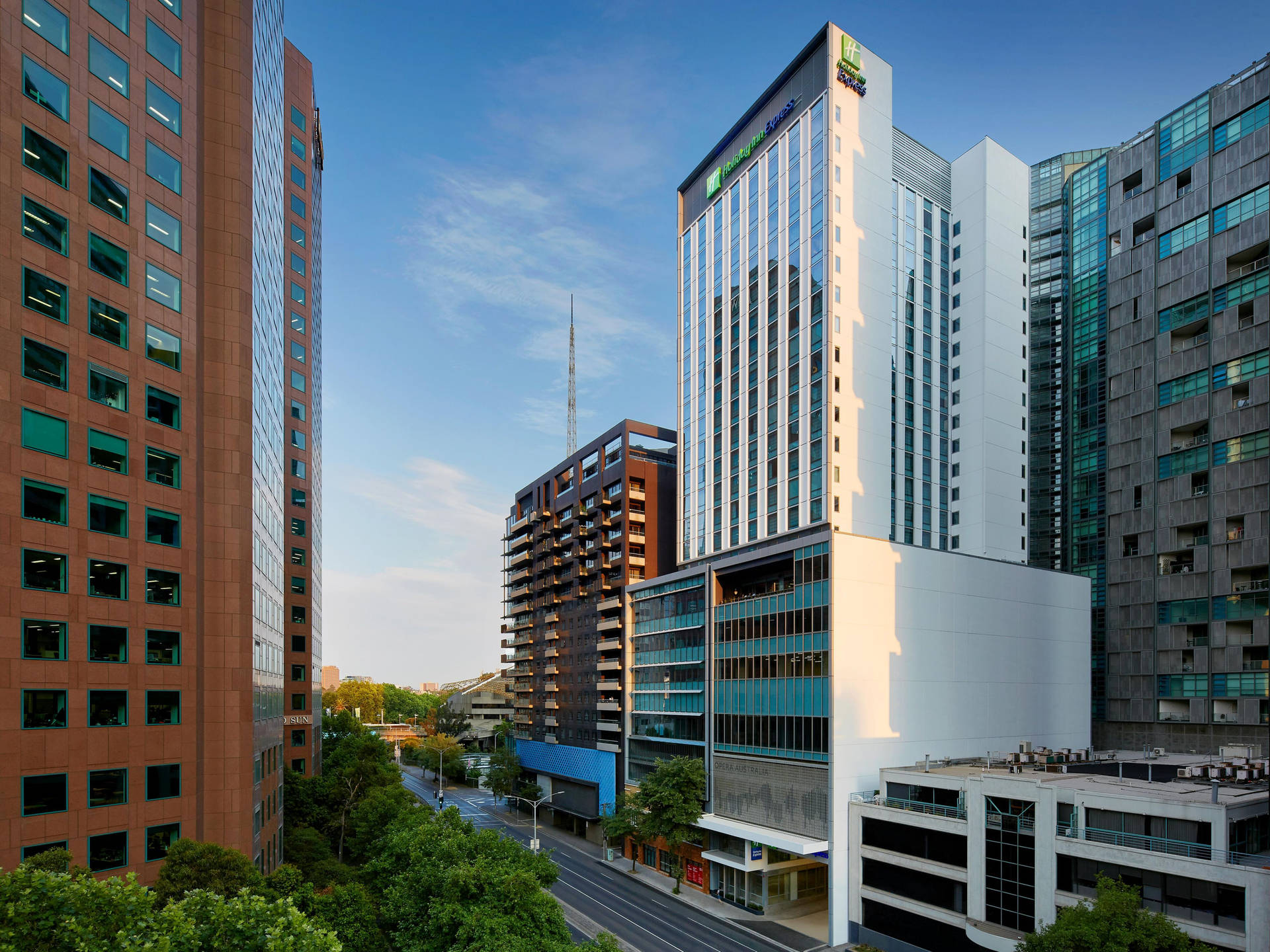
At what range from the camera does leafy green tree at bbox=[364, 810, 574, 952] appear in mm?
36281

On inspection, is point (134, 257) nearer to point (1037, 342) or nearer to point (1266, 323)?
point (1266, 323)

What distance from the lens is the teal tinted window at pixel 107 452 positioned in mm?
36250

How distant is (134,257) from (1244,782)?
68284mm

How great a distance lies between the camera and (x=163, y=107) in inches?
1633

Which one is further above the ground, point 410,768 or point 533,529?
point 533,529

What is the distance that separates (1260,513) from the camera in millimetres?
70625

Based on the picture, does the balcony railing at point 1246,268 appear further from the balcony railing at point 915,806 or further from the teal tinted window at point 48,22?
the teal tinted window at point 48,22

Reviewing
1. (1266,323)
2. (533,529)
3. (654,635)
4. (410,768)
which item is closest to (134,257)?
(654,635)

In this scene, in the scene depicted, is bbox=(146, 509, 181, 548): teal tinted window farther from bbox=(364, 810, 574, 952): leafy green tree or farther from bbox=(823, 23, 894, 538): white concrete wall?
bbox=(823, 23, 894, 538): white concrete wall

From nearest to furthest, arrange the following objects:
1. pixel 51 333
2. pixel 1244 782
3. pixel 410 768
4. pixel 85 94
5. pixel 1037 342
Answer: pixel 51 333
pixel 85 94
pixel 1244 782
pixel 1037 342
pixel 410 768

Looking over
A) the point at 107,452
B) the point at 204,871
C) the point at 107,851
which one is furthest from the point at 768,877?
the point at 107,452

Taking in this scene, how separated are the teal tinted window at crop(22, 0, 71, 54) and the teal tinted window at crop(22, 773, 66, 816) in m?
31.8

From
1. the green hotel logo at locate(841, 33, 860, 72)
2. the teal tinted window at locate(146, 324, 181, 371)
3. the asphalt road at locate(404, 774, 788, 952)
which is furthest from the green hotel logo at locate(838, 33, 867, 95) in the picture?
the asphalt road at locate(404, 774, 788, 952)

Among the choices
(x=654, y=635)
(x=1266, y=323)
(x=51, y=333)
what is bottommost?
(x=654, y=635)
